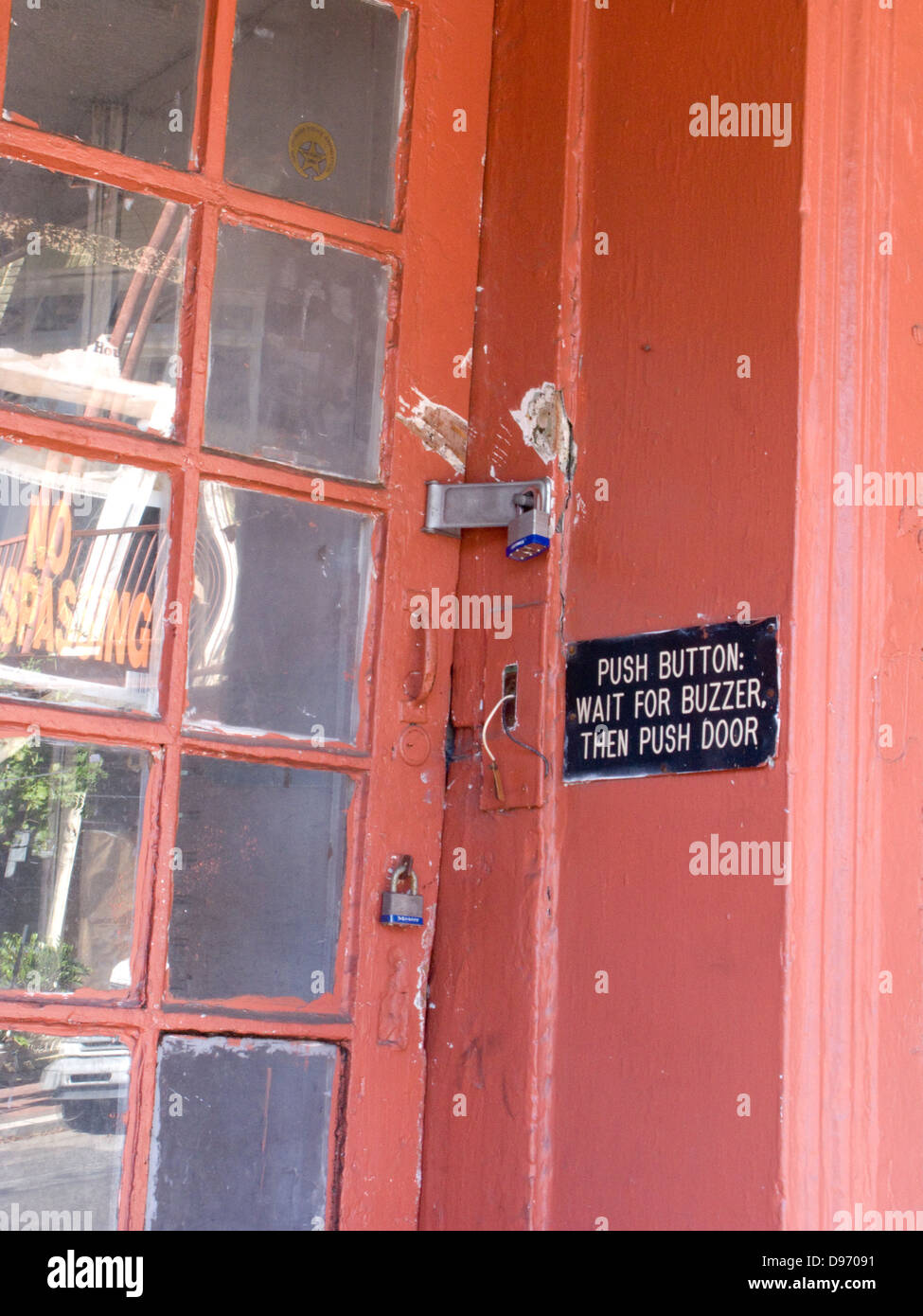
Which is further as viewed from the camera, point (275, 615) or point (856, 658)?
point (275, 615)

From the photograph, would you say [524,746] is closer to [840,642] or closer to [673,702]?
Result: [673,702]

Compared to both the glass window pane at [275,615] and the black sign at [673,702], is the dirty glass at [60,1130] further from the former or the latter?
the black sign at [673,702]

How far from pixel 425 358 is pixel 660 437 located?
39 cm

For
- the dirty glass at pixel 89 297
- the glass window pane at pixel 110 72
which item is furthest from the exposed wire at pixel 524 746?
the glass window pane at pixel 110 72

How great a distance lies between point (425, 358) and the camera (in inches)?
80.7

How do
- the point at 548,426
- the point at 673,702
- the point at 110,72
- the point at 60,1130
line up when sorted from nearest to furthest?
the point at 60,1130 < the point at 673,702 < the point at 110,72 < the point at 548,426

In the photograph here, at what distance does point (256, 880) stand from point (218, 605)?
36 centimetres

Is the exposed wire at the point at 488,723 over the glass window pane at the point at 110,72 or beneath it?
beneath

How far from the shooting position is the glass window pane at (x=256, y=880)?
5.80 ft

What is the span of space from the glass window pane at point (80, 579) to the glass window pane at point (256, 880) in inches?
6.3

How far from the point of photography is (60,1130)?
5.35ft

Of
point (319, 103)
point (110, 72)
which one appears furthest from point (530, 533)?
point (110, 72)

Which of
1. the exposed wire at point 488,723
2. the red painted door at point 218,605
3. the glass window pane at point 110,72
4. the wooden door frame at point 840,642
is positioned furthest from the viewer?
the exposed wire at point 488,723

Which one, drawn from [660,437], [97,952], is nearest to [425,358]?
[660,437]
